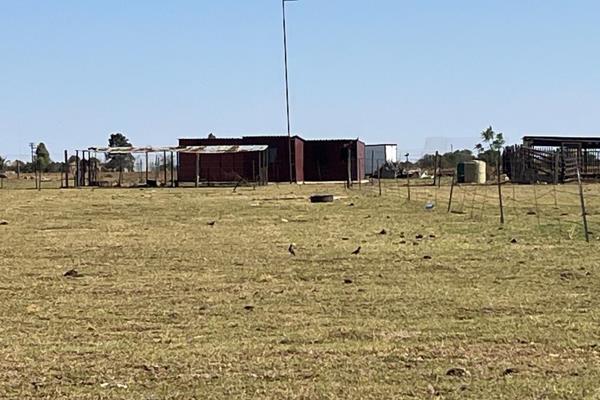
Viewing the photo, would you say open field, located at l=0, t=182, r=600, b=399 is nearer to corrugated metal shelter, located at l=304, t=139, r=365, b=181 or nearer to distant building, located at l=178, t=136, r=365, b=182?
distant building, located at l=178, t=136, r=365, b=182

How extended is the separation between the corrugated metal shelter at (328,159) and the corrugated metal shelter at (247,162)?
1.50 m

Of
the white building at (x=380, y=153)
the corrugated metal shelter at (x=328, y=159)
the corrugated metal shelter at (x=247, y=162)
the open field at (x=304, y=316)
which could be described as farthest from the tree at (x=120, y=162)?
the open field at (x=304, y=316)

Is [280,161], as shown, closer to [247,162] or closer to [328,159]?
[247,162]

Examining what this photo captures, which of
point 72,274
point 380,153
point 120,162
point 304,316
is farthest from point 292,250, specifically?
point 380,153

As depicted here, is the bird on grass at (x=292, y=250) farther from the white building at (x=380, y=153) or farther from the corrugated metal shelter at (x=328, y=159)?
the white building at (x=380, y=153)

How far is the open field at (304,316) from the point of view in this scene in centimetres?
632

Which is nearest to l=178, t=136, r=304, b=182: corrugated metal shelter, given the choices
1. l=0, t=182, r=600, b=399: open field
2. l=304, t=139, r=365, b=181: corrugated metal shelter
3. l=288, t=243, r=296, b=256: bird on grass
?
l=304, t=139, r=365, b=181: corrugated metal shelter

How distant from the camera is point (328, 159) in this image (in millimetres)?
74688

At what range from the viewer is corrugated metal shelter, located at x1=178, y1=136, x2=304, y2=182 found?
2675 inches

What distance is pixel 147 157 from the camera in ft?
211

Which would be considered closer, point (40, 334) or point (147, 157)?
point (40, 334)

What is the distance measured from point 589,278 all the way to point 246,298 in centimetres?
395

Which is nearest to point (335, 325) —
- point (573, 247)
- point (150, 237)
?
point (573, 247)

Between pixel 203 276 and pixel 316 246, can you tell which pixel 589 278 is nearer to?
pixel 203 276
